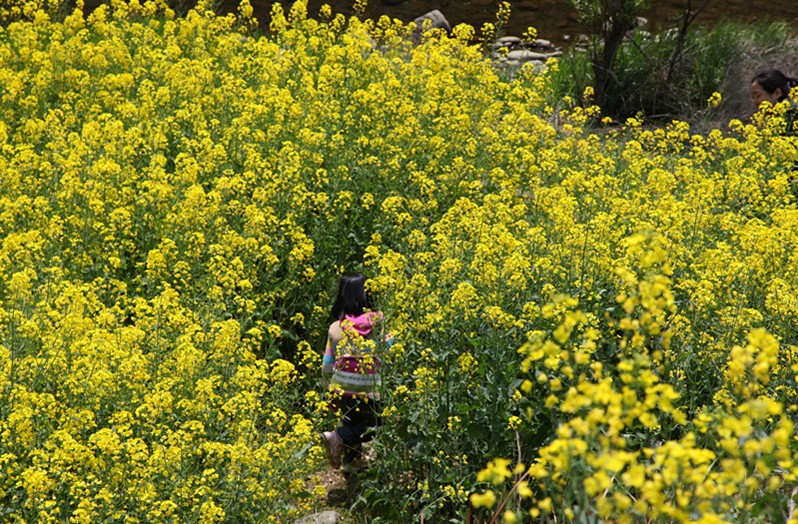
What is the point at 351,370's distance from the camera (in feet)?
18.0

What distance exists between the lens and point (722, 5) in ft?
53.7

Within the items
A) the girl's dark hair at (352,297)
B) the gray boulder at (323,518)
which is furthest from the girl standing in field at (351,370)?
the gray boulder at (323,518)

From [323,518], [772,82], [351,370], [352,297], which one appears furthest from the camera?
[772,82]

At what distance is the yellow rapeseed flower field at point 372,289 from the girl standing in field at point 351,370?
149 millimetres

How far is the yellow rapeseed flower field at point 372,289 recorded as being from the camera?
13.8 ft

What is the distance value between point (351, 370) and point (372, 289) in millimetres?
474

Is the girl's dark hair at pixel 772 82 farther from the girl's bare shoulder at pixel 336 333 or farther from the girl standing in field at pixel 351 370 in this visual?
the girl's bare shoulder at pixel 336 333

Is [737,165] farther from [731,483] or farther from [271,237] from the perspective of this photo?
[731,483]

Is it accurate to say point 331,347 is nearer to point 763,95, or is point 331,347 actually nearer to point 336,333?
point 336,333

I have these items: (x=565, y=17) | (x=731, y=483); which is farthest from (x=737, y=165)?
(x=565, y=17)

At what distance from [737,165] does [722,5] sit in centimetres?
987

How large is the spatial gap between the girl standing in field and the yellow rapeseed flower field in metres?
0.15

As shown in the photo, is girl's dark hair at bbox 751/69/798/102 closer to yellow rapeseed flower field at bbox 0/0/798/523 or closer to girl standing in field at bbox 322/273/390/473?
yellow rapeseed flower field at bbox 0/0/798/523

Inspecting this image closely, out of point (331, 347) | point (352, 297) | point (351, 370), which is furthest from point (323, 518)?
point (352, 297)
